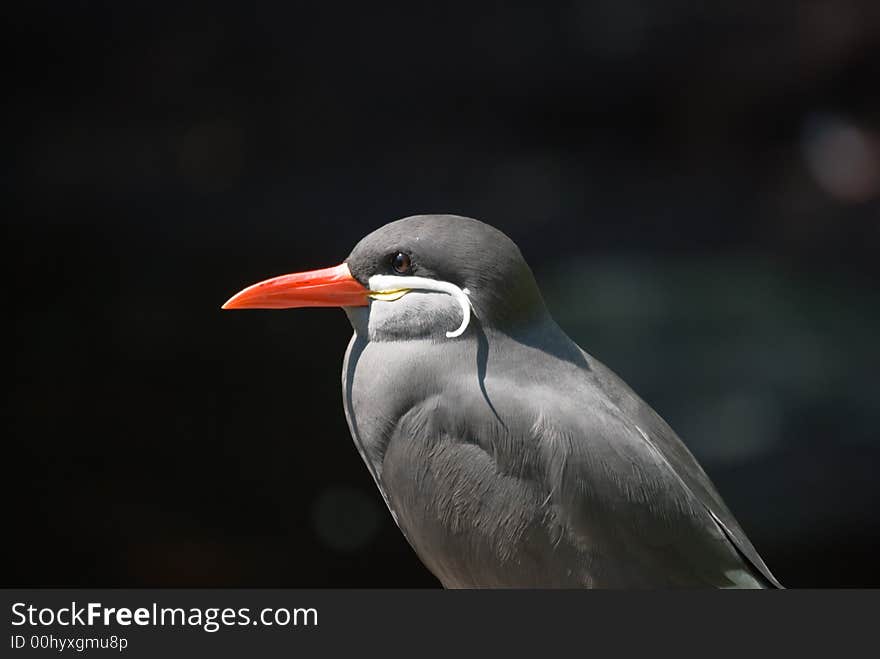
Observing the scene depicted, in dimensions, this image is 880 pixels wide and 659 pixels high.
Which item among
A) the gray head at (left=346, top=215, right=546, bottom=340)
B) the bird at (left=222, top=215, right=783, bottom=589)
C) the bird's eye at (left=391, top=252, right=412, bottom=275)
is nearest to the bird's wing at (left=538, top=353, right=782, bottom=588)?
the bird at (left=222, top=215, right=783, bottom=589)

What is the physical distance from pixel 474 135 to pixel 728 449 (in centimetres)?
108

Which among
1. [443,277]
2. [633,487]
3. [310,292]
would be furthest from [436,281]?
[633,487]

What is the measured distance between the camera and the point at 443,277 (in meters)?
1.39

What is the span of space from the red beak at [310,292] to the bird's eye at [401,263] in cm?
6

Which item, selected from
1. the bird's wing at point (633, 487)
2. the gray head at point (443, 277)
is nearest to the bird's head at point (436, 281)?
the gray head at point (443, 277)

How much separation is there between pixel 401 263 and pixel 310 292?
0.13 meters

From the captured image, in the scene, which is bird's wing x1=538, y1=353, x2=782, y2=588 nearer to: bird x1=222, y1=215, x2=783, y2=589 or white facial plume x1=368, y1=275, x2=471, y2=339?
bird x1=222, y1=215, x2=783, y2=589

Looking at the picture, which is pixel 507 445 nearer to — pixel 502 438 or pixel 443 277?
pixel 502 438

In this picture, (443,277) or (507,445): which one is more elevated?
(443,277)

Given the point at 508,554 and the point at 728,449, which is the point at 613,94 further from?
the point at 508,554

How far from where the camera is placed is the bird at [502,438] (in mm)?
1374

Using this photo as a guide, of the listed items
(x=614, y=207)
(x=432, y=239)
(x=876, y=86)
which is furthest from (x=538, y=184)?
(x=432, y=239)

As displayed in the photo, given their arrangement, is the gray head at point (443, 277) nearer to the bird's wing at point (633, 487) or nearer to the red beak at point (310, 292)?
the red beak at point (310, 292)

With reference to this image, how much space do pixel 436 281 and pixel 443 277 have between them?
11 mm
